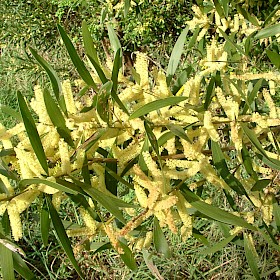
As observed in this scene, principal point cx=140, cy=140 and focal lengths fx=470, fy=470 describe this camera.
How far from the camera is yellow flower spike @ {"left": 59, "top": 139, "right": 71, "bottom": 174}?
2.26 ft

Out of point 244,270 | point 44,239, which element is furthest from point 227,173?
point 244,270

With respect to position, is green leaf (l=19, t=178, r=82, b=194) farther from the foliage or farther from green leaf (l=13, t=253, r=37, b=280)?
green leaf (l=13, t=253, r=37, b=280)

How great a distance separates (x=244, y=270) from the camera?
6.64ft

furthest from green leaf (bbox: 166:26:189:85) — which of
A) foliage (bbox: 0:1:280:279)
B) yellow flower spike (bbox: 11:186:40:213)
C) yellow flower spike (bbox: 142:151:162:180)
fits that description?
yellow flower spike (bbox: 11:186:40:213)

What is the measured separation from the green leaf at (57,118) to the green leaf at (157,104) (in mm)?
108

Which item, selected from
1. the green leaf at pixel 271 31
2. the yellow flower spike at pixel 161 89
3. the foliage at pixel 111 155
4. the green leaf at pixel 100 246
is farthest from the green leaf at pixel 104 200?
the green leaf at pixel 271 31

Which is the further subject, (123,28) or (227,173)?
(123,28)

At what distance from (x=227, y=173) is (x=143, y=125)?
0.71 ft

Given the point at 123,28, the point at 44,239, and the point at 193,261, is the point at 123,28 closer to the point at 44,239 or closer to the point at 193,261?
the point at 193,261

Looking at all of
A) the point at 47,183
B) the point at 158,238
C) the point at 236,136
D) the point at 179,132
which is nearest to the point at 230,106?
the point at 236,136

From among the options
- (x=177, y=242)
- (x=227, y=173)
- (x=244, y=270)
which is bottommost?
(x=244, y=270)

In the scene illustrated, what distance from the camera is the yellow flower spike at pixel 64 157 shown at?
0.69 m

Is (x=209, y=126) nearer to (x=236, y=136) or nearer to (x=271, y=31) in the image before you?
(x=236, y=136)

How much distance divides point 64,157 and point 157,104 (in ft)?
0.55
